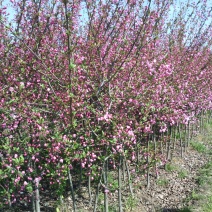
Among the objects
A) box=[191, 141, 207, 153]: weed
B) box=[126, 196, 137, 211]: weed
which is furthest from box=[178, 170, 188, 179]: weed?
box=[191, 141, 207, 153]: weed

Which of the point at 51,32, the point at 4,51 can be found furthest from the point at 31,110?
the point at 51,32

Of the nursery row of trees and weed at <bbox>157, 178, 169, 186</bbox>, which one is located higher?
the nursery row of trees

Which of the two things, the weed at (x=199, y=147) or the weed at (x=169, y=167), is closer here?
the weed at (x=169, y=167)

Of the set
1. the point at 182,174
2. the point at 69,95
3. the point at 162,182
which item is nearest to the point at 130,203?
the point at 162,182

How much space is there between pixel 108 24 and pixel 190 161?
551 centimetres

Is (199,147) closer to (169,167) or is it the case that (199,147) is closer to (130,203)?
(169,167)

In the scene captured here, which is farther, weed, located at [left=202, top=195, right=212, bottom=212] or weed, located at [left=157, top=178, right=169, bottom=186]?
weed, located at [left=157, top=178, right=169, bottom=186]

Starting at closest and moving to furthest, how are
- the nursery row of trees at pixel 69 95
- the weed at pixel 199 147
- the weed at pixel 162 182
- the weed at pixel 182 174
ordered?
the nursery row of trees at pixel 69 95 < the weed at pixel 162 182 < the weed at pixel 182 174 < the weed at pixel 199 147

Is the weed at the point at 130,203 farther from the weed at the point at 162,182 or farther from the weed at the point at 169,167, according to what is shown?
the weed at the point at 169,167

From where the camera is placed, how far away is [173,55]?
8039 millimetres

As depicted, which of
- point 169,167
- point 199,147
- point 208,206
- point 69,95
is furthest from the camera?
point 199,147

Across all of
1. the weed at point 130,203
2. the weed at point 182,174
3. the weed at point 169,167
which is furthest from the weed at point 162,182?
the weed at point 130,203

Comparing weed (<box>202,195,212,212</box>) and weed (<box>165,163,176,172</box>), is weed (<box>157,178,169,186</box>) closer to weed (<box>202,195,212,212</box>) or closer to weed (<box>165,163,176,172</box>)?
weed (<box>165,163,176,172</box>)

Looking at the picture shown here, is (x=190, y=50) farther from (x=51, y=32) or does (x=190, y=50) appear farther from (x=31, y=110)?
(x=31, y=110)
